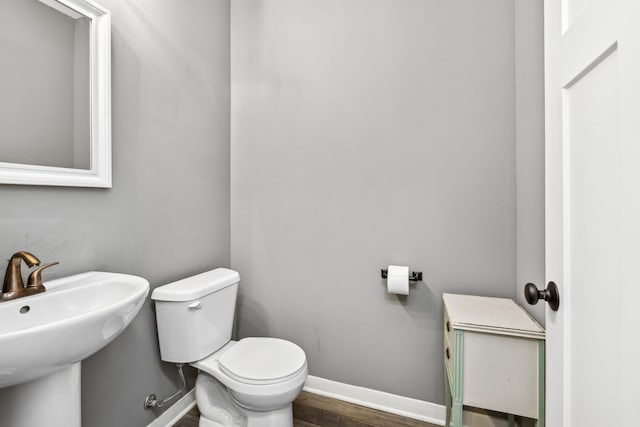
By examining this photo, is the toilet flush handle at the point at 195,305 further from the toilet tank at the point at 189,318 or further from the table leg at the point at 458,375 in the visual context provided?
the table leg at the point at 458,375

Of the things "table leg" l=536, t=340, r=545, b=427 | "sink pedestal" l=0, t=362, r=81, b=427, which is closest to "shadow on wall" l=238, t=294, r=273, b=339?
"sink pedestal" l=0, t=362, r=81, b=427

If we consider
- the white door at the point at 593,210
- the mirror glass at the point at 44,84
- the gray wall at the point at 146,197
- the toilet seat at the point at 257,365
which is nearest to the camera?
the white door at the point at 593,210

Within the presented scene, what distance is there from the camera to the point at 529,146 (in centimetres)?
126

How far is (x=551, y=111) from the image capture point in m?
0.78

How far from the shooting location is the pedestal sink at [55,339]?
67cm

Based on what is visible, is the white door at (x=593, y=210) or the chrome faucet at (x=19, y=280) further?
the chrome faucet at (x=19, y=280)

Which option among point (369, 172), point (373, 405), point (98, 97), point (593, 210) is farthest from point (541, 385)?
point (98, 97)

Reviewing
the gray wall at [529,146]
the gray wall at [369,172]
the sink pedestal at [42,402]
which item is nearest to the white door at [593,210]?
the gray wall at [529,146]

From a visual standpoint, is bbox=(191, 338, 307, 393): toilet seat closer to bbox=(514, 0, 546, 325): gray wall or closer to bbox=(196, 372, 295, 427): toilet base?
bbox=(196, 372, 295, 427): toilet base

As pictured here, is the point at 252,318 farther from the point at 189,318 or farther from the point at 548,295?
the point at 548,295

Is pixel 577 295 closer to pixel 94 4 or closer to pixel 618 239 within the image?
pixel 618 239

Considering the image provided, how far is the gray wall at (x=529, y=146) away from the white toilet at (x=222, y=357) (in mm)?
1079

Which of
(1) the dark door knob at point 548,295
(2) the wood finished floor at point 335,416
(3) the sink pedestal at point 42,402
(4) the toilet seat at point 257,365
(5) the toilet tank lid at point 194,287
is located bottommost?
(2) the wood finished floor at point 335,416

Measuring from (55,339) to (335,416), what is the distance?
1.41m
